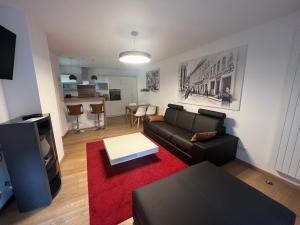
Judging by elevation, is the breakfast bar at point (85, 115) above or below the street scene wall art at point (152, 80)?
below

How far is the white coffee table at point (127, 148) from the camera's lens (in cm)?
Result: 218

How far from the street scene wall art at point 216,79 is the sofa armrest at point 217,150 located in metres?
0.68

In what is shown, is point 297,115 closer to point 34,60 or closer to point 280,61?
point 280,61

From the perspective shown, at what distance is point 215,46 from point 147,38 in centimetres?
149

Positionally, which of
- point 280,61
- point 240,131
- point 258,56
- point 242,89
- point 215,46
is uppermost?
point 215,46

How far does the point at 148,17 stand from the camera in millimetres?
1868

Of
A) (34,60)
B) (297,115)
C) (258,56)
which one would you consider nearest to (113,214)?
(34,60)

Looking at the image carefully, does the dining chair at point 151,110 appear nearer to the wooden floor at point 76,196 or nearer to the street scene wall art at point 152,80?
the street scene wall art at point 152,80

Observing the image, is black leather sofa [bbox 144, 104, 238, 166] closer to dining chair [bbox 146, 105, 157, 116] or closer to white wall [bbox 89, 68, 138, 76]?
dining chair [bbox 146, 105, 157, 116]

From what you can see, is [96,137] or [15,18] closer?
[15,18]

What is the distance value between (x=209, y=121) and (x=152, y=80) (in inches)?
127

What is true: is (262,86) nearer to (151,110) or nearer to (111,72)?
(151,110)

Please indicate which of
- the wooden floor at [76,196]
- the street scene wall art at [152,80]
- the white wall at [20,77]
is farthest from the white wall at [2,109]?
the street scene wall art at [152,80]

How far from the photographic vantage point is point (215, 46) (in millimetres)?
2832
